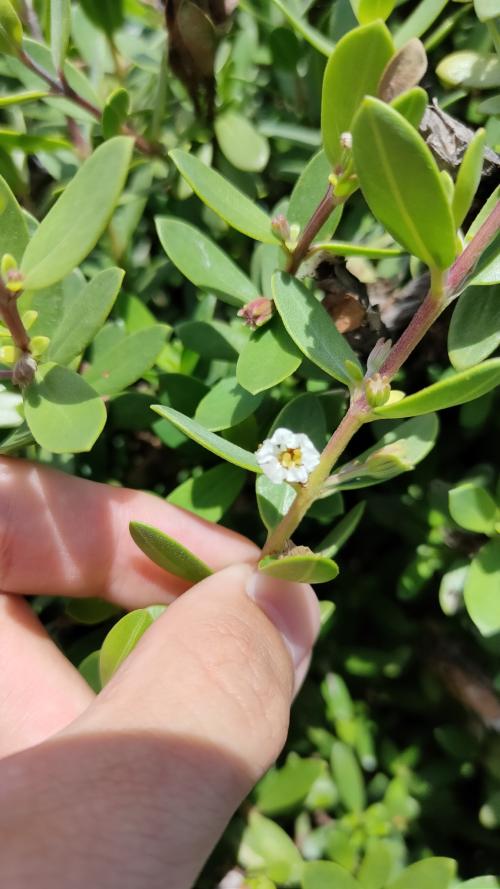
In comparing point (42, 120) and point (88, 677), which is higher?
point (42, 120)

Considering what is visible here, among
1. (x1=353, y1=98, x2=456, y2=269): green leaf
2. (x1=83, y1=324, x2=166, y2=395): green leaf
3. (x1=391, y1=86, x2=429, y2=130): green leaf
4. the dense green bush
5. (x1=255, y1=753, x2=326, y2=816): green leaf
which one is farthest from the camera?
(x1=255, y1=753, x2=326, y2=816): green leaf

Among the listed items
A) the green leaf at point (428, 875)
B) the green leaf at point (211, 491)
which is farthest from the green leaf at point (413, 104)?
the green leaf at point (428, 875)

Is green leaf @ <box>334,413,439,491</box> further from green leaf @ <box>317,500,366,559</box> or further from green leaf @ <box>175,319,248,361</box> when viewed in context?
green leaf @ <box>175,319,248,361</box>

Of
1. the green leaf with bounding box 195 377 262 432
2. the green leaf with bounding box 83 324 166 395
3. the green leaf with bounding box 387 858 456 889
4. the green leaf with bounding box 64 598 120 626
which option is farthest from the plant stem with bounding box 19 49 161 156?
the green leaf with bounding box 387 858 456 889

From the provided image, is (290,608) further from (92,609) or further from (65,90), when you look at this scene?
(65,90)

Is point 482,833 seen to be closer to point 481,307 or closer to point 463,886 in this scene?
point 463,886

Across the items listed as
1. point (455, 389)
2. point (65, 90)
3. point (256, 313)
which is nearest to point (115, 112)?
→ point (65, 90)

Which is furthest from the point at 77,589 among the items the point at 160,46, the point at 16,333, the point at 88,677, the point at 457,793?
the point at 160,46
